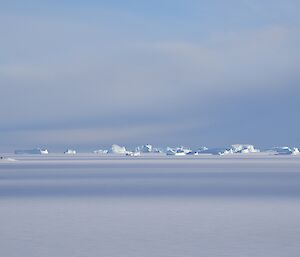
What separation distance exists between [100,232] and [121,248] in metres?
1.81

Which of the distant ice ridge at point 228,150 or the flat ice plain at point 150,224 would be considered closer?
the flat ice plain at point 150,224

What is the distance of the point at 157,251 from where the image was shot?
10547 millimetres

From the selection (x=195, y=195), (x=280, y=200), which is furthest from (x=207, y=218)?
(x=195, y=195)

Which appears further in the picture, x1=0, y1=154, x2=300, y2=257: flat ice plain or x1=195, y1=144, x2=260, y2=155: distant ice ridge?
x1=195, y1=144, x2=260, y2=155: distant ice ridge

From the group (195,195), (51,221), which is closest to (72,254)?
(51,221)

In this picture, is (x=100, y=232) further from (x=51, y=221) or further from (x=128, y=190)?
(x=128, y=190)

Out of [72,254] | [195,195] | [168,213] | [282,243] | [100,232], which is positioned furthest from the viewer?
[195,195]

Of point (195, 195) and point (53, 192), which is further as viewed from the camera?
point (53, 192)

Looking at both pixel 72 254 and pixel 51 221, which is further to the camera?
pixel 51 221

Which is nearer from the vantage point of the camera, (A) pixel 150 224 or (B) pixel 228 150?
(A) pixel 150 224

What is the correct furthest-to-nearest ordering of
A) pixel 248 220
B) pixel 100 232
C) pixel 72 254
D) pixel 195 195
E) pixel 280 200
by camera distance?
pixel 195 195
pixel 280 200
pixel 248 220
pixel 100 232
pixel 72 254

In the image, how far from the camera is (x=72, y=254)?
10289mm

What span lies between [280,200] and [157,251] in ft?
32.0

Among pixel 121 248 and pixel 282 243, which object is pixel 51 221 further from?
pixel 282 243
